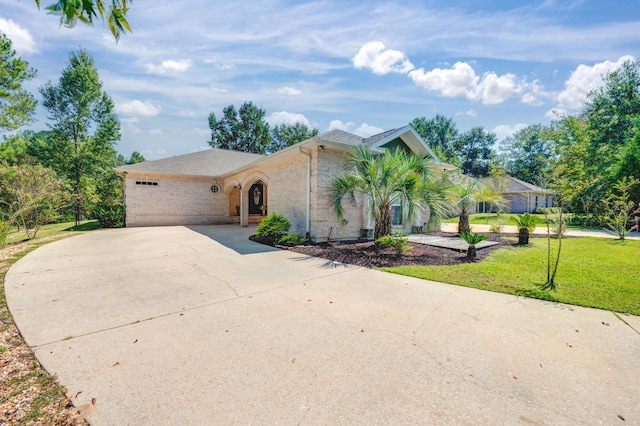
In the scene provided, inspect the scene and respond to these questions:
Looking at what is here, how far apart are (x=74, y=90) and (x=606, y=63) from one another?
44.1 m

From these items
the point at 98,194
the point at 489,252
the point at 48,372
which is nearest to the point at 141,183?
the point at 98,194

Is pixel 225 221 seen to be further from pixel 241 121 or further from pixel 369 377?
pixel 241 121

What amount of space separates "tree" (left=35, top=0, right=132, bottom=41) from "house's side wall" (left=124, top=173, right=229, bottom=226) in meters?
15.8

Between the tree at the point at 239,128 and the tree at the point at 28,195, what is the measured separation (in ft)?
83.4

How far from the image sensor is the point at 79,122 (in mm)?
21312

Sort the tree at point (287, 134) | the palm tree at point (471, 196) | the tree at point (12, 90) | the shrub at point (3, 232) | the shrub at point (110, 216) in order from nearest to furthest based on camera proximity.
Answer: the shrub at point (3, 232)
the palm tree at point (471, 196)
the shrub at point (110, 216)
the tree at point (12, 90)
the tree at point (287, 134)

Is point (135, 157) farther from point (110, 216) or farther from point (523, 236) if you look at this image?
point (523, 236)

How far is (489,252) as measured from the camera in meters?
7.99

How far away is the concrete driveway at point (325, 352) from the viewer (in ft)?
6.24

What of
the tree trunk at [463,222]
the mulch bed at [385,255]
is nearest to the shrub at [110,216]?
the mulch bed at [385,255]

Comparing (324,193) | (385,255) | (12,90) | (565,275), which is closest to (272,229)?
(324,193)

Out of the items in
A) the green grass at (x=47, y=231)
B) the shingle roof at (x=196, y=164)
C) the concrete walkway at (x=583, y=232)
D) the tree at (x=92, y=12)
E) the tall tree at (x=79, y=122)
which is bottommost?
the green grass at (x=47, y=231)

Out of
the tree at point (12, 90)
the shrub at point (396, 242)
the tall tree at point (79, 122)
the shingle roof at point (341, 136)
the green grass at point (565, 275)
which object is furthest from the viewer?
the tall tree at point (79, 122)

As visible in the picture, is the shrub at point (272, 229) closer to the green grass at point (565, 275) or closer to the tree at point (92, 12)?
the green grass at point (565, 275)
